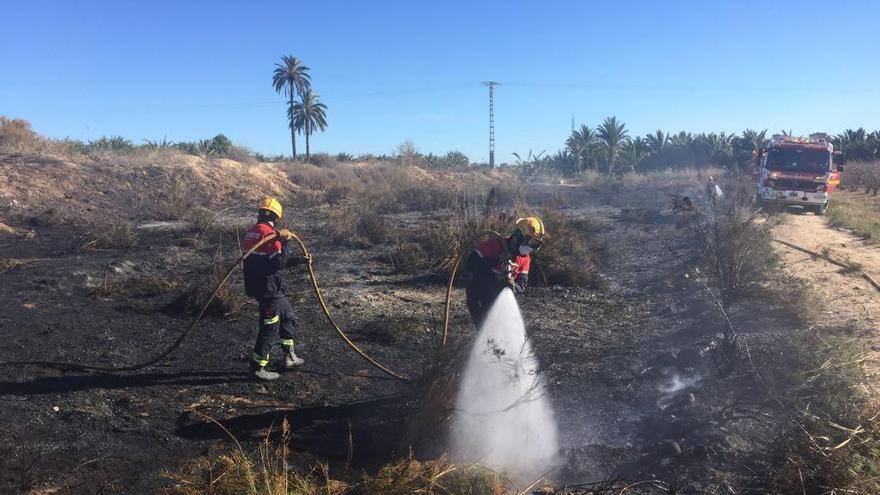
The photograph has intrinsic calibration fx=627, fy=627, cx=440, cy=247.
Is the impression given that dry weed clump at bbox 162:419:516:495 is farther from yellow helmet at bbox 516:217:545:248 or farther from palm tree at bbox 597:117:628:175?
palm tree at bbox 597:117:628:175

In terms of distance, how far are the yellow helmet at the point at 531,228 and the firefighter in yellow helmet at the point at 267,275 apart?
6.77 feet

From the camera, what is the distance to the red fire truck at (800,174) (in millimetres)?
19031

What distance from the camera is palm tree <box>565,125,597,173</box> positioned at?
185 ft

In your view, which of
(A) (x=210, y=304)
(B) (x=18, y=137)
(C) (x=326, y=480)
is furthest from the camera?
(B) (x=18, y=137)

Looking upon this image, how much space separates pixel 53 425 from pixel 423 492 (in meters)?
3.17

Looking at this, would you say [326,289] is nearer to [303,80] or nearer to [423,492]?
[423,492]

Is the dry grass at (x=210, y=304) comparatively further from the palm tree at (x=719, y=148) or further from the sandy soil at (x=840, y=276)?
the palm tree at (x=719, y=148)

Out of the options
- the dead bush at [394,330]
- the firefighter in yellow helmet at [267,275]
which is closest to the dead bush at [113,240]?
the dead bush at [394,330]

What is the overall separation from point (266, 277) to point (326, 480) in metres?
2.59

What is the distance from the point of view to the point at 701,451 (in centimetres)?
466

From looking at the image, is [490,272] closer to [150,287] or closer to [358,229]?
[150,287]

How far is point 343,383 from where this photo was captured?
6.17 meters

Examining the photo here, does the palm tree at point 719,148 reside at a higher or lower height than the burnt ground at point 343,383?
higher

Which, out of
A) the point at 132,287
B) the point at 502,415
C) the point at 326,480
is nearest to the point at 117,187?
the point at 132,287
